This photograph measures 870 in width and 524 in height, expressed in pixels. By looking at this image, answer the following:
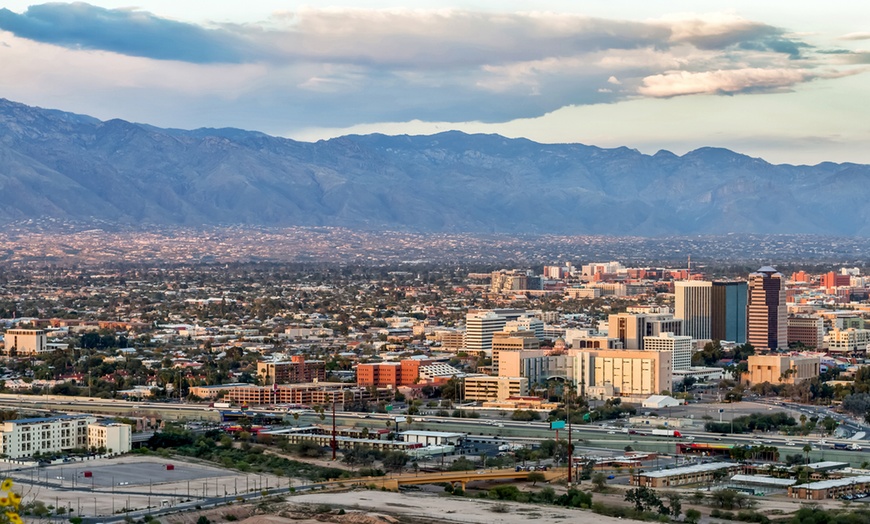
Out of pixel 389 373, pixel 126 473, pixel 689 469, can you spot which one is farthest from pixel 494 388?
pixel 126 473

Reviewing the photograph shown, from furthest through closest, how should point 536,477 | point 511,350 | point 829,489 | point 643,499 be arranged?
point 511,350, point 536,477, point 829,489, point 643,499

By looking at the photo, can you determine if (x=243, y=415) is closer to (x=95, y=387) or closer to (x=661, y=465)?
(x=95, y=387)

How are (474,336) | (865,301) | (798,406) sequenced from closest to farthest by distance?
(798,406)
(474,336)
(865,301)

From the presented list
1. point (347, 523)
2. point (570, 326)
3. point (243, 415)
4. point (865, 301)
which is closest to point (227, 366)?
point (243, 415)

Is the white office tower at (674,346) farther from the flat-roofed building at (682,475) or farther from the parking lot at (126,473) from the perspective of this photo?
the parking lot at (126,473)

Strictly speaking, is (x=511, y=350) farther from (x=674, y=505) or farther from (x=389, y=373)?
(x=674, y=505)

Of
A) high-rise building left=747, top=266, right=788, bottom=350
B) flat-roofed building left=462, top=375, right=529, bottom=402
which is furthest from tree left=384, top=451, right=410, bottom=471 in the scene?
high-rise building left=747, top=266, right=788, bottom=350

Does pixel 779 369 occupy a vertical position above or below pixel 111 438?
above
